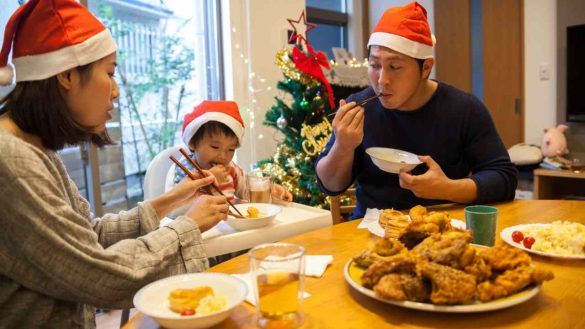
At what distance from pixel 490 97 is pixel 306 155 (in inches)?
91.8

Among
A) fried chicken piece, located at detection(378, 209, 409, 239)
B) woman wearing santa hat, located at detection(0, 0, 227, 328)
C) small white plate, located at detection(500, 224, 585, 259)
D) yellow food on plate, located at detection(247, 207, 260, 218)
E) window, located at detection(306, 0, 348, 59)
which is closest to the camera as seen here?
woman wearing santa hat, located at detection(0, 0, 227, 328)

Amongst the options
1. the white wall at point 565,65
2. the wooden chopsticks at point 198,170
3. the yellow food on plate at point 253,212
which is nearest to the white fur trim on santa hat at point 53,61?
the wooden chopsticks at point 198,170

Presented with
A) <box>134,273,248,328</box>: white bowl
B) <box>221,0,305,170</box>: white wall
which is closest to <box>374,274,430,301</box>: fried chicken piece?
<box>134,273,248,328</box>: white bowl

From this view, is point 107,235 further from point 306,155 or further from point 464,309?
point 306,155

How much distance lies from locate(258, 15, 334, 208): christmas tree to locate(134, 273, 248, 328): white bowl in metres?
2.17

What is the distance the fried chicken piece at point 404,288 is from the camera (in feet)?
2.69

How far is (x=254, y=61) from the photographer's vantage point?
3.67 m

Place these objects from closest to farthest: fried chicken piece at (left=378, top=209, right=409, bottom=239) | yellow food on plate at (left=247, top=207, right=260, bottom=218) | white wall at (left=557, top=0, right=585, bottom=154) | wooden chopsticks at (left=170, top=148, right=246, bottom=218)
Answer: fried chicken piece at (left=378, top=209, right=409, bottom=239) < wooden chopsticks at (left=170, top=148, right=246, bottom=218) < yellow food on plate at (left=247, top=207, right=260, bottom=218) < white wall at (left=557, top=0, right=585, bottom=154)

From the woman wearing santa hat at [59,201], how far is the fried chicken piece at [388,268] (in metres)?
0.46

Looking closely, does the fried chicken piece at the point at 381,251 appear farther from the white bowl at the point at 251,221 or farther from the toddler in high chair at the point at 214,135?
the toddler in high chair at the point at 214,135

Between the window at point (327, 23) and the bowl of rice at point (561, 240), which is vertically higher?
the window at point (327, 23)

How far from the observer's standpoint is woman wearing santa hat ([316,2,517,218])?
1.81 m

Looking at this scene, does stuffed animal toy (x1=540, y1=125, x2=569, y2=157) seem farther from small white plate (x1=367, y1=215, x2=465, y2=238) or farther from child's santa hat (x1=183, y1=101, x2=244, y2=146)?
small white plate (x1=367, y1=215, x2=465, y2=238)

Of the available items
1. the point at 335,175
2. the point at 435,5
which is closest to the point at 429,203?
the point at 335,175
